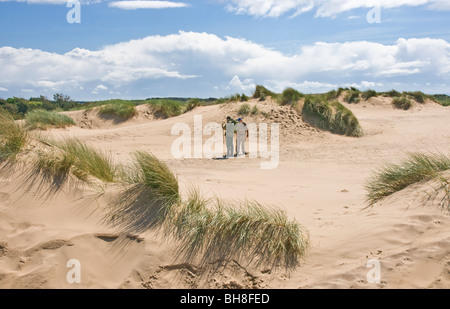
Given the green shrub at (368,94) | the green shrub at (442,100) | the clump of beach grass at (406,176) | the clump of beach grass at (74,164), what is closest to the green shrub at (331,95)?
the green shrub at (368,94)

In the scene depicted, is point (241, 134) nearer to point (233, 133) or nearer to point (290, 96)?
point (233, 133)

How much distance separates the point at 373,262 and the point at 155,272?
97.7 inches

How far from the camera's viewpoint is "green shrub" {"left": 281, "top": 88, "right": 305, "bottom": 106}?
64.7ft

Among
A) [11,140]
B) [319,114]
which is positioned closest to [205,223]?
[11,140]

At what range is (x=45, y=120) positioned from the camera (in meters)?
18.0

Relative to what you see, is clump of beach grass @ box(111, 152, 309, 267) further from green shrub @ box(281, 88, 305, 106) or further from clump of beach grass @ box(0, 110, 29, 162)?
green shrub @ box(281, 88, 305, 106)

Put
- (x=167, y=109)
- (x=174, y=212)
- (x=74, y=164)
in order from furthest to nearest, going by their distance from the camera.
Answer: (x=167, y=109) < (x=74, y=164) < (x=174, y=212)
